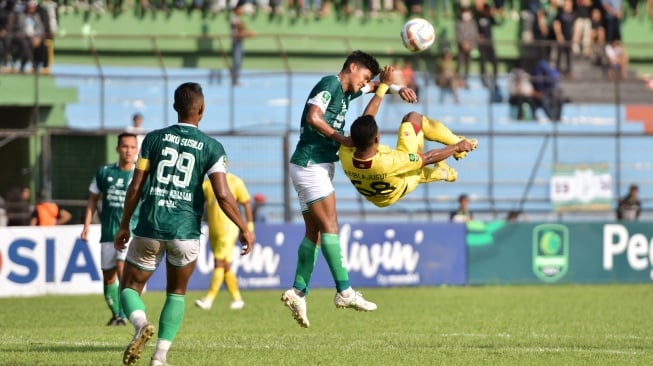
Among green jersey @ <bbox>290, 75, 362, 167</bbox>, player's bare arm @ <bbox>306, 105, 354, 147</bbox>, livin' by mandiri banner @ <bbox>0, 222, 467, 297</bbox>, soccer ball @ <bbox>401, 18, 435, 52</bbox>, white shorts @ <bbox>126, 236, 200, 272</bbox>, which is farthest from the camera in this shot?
livin' by mandiri banner @ <bbox>0, 222, 467, 297</bbox>

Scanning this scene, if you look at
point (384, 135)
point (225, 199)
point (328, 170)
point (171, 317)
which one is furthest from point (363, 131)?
point (384, 135)

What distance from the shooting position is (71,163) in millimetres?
23781

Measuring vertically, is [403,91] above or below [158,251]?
above

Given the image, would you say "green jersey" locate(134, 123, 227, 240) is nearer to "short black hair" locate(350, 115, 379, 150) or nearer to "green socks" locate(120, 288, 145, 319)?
"green socks" locate(120, 288, 145, 319)

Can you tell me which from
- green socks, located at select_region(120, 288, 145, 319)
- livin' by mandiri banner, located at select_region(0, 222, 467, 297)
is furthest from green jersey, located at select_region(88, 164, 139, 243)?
livin' by mandiri banner, located at select_region(0, 222, 467, 297)

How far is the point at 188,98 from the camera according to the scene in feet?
31.8

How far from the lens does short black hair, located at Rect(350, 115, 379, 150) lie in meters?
11.5

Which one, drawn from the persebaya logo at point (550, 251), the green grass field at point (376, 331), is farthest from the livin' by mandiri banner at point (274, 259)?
the persebaya logo at point (550, 251)

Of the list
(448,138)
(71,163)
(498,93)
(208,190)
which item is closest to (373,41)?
(498,93)

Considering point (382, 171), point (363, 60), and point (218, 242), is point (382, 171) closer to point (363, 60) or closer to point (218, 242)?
point (363, 60)

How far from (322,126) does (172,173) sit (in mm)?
2241

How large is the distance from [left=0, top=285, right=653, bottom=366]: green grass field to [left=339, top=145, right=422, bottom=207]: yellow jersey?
1479 mm

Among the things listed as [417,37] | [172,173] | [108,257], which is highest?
[417,37]

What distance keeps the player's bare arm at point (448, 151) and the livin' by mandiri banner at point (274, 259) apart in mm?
10273
